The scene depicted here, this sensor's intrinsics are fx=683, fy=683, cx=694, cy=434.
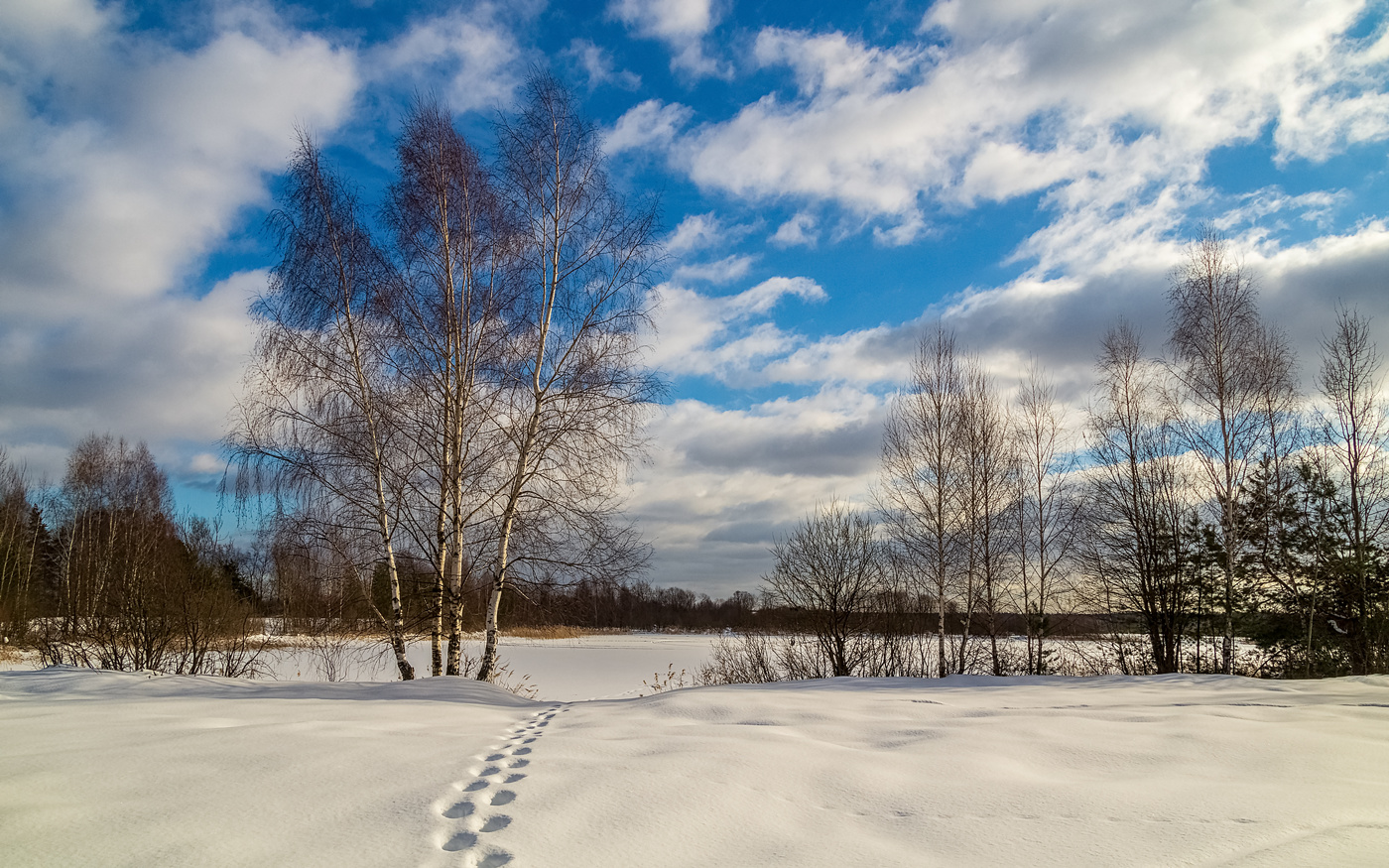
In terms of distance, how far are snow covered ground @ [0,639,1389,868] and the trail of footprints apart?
0.04ft

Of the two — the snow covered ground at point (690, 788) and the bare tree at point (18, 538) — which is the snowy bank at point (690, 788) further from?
the bare tree at point (18, 538)

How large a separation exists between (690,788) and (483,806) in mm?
751

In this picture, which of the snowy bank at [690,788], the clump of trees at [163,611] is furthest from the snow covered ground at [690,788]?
the clump of trees at [163,611]

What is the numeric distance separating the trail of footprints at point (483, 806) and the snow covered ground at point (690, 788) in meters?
0.01

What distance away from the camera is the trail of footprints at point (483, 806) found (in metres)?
2.03

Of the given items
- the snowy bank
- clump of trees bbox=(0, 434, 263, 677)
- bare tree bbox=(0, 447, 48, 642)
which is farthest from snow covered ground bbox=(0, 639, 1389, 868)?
bare tree bbox=(0, 447, 48, 642)

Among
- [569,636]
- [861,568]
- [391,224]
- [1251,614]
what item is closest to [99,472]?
[569,636]

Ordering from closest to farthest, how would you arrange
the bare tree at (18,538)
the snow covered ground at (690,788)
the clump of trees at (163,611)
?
1. the snow covered ground at (690,788)
2. the clump of trees at (163,611)
3. the bare tree at (18,538)

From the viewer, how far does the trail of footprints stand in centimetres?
203

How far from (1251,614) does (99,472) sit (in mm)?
34437

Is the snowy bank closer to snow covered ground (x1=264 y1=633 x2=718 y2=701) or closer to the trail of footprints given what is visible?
the trail of footprints

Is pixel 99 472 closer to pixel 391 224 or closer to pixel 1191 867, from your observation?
pixel 391 224

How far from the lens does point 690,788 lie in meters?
2.59

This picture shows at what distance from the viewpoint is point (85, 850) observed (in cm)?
197
